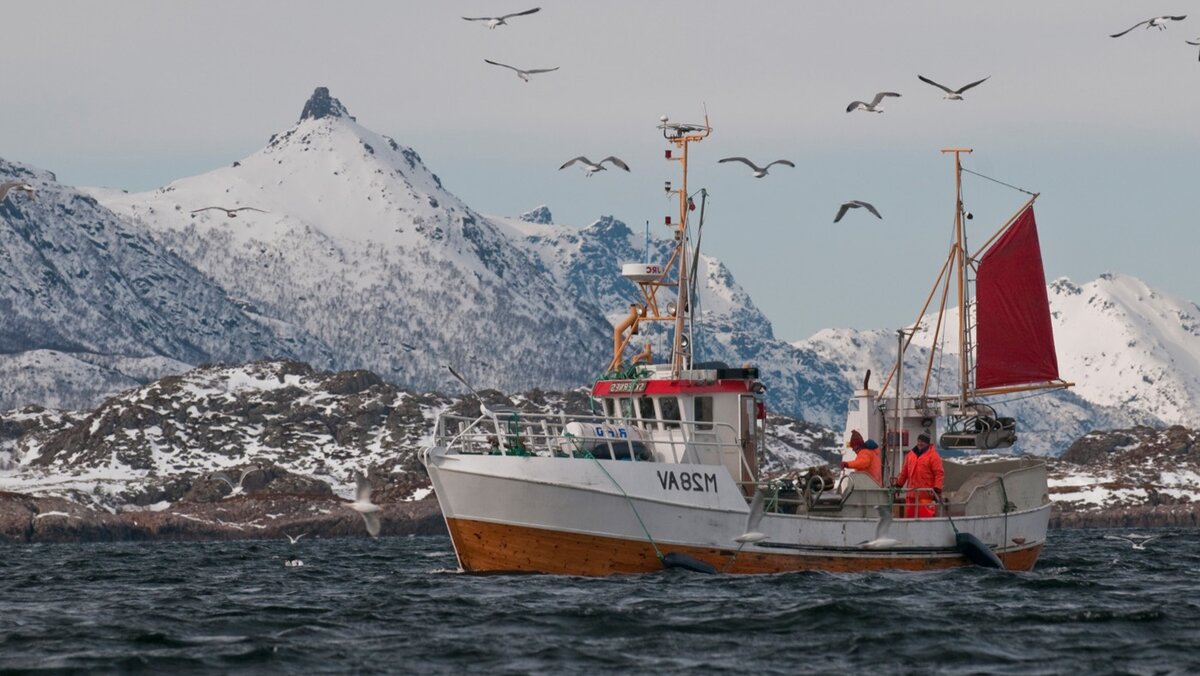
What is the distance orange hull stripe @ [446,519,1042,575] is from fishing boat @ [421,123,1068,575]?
33 mm

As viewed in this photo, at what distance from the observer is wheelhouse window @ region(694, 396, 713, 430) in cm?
4606

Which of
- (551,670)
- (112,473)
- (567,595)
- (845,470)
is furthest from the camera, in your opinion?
(112,473)

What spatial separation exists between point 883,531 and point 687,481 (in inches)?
221

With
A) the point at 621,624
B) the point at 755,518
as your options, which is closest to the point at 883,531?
the point at 755,518

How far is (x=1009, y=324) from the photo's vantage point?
185 ft

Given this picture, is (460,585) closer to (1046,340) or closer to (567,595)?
(567,595)

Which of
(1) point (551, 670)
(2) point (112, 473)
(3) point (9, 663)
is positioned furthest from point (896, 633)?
(2) point (112, 473)

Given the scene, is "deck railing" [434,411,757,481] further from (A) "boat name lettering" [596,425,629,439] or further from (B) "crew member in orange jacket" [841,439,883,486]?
(B) "crew member in orange jacket" [841,439,883,486]

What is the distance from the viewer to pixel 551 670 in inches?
1115

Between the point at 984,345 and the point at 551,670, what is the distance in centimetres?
3107

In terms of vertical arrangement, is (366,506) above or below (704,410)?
below

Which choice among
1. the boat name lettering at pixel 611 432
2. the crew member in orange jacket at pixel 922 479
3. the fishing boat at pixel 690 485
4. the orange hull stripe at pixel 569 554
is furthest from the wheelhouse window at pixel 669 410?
the crew member in orange jacket at pixel 922 479

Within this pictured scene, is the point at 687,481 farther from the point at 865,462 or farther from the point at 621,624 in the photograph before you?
the point at 621,624

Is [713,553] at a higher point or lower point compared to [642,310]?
lower
